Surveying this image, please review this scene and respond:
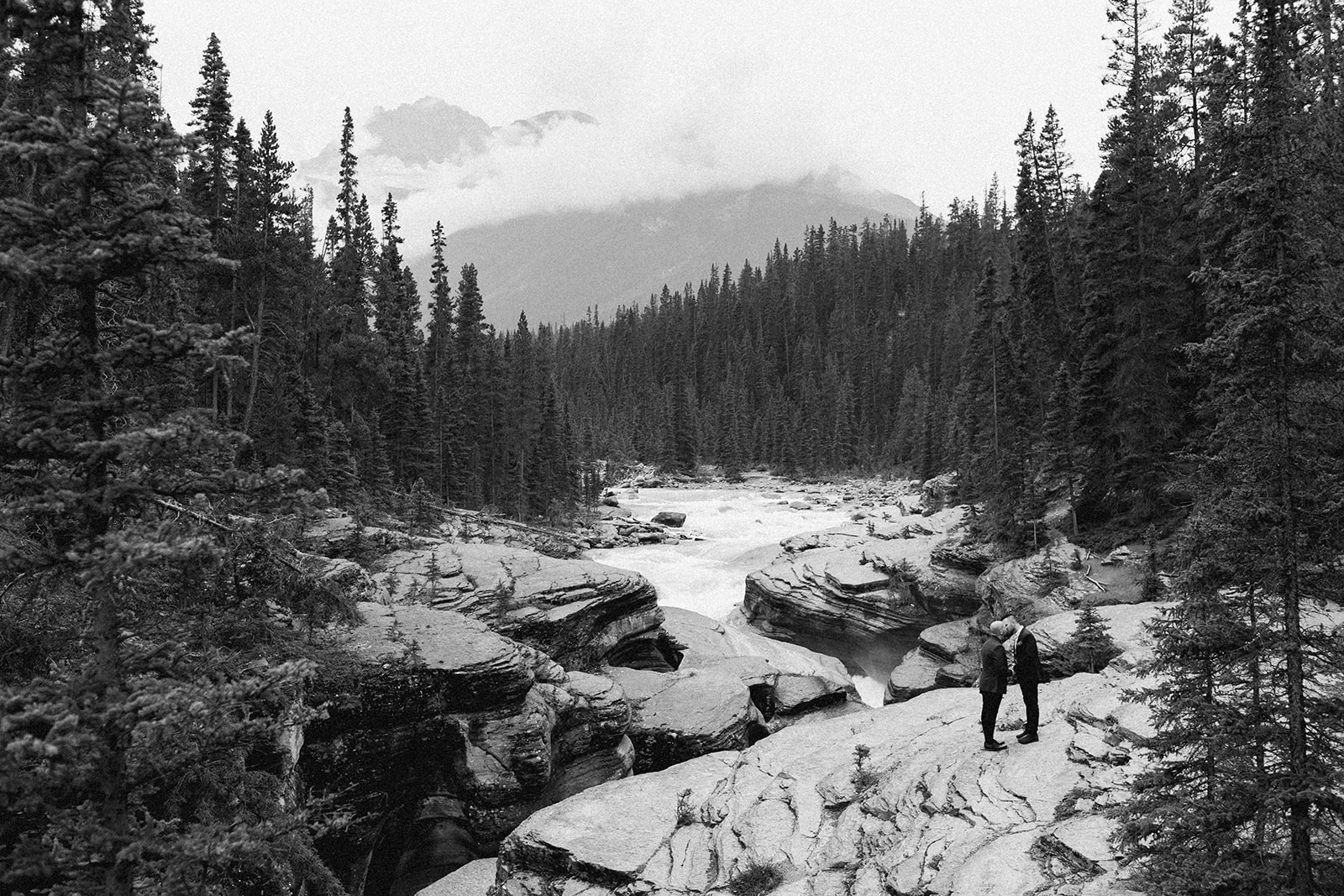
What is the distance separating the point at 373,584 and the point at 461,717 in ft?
14.6

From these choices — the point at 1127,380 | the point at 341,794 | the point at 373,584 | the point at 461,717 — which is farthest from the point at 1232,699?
the point at 1127,380

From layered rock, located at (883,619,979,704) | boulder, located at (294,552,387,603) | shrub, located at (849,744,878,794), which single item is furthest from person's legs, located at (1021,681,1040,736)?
boulder, located at (294,552,387,603)

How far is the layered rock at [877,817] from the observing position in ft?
29.5

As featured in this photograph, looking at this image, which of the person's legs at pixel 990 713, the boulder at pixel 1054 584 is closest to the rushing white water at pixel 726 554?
the boulder at pixel 1054 584

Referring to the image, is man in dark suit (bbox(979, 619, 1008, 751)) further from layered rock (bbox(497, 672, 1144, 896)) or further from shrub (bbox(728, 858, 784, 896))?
shrub (bbox(728, 858, 784, 896))

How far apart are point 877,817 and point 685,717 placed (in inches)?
315

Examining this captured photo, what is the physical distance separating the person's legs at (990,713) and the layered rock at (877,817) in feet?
1.07

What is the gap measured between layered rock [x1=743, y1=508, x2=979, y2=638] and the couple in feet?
60.9

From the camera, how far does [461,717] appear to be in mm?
14953

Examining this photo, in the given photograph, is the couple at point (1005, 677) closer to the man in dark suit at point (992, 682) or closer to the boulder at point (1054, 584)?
the man in dark suit at point (992, 682)

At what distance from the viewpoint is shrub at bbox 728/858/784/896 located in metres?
10.0

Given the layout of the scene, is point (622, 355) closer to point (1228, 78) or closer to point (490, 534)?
point (490, 534)

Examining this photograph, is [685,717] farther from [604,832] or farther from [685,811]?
[604,832]

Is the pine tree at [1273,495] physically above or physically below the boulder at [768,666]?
above
